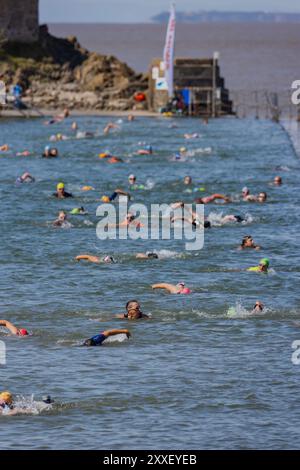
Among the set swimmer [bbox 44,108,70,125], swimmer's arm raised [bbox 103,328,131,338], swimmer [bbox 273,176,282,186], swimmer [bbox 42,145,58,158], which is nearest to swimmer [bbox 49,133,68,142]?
swimmer [bbox 42,145,58,158]

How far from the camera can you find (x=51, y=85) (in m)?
102

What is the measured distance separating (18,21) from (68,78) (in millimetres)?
9920

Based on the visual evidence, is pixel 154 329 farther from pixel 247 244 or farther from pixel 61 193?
pixel 61 193

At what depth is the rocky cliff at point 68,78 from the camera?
326 ft

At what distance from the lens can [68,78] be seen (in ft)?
339

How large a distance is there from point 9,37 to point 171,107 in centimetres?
1999

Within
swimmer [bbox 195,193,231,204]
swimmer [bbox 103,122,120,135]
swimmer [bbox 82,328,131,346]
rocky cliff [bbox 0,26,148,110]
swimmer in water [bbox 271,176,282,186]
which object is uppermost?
rocky cliff [bbox 0,26,148,110]

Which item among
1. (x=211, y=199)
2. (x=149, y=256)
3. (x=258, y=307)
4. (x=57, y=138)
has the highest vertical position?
(x=57, y=138)

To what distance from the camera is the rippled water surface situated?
2788cm

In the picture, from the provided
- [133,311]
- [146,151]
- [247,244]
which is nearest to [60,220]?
[247,244]

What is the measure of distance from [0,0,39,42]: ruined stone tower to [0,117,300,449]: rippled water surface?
48947 mm

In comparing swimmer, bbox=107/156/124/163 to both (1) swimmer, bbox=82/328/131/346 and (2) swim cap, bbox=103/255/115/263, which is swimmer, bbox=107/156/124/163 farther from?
(1) swimmer, bbox=82/328/131/346

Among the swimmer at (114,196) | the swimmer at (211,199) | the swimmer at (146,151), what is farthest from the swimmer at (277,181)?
the swimmer at (146,151)
